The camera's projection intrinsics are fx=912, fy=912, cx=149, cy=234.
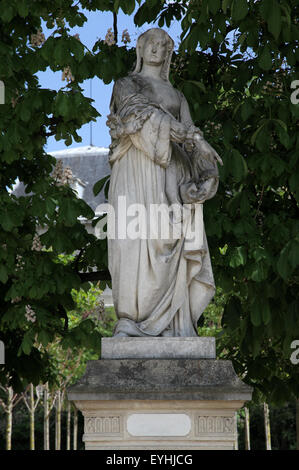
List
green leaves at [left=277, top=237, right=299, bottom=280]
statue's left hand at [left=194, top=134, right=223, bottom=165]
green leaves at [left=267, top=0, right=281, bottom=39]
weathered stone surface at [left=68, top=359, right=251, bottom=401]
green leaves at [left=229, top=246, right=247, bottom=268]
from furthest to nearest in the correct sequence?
green leaves at [left=229, top=246, right=247, bottom=268] < green leaves at [left=267, top=0, right=281, bottom=39] < green leaves at [left=277, top=237, right=299, bottom=280] < statue's left hand at [left=194, top=134, right=223, bottom=165] < weathered stone surface at [left=68, top=359, right=251, bottom=401]

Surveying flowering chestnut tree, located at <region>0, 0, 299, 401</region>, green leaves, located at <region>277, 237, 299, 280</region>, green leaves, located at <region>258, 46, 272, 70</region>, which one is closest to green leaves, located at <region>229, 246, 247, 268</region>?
flowering chestnut tree, located at <region>0, 0, 299, 401</region>

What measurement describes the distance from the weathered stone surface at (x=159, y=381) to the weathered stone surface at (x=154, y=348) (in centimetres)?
13

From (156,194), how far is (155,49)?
1.41 metres

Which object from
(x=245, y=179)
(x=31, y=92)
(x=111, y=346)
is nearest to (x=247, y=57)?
(x=245, y=179)

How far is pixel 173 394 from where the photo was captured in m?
7.25

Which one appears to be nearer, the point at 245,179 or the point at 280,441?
the point at 245,179

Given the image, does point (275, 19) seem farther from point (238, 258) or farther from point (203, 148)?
point (238, 258)

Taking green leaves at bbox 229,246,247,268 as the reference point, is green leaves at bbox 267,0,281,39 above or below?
above

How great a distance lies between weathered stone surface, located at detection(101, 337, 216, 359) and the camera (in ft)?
24.6

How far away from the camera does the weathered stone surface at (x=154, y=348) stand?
7.50 m

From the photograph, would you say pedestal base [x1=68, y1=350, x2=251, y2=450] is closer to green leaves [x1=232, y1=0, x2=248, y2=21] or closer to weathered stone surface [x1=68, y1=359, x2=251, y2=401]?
weathered stone surface [x1=68, y1=359, x2=251, y2=401]

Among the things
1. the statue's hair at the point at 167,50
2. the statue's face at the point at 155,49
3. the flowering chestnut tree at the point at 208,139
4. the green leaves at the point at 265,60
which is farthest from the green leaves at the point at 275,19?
the statue's face at the point at 155,49
